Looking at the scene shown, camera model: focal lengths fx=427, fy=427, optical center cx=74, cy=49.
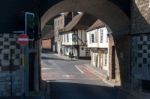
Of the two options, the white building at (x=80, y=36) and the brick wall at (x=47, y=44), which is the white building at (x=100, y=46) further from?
the brick wall at (x=47, y=44)

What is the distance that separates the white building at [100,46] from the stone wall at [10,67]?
883 inches

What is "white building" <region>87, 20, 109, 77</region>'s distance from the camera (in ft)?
138

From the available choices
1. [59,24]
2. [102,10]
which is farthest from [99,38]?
[59,24]

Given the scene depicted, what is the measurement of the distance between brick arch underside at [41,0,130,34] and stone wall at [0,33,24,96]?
11.6 feet

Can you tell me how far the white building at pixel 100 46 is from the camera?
42.0m

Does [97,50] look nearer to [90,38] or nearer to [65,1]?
[90,38]

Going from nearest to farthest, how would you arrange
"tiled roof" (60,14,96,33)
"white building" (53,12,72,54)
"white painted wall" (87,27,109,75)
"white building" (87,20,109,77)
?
"white building" (87,20,109,77), "white painted wall" (87,27,109,75), "tiled roof" (60,14,96,33), "white building" (53,12,72,54)

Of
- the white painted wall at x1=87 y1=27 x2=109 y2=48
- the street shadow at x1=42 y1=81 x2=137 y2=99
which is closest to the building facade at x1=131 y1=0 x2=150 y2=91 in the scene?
the street shadow at x1=42 y1=81 x2=137 y2=99

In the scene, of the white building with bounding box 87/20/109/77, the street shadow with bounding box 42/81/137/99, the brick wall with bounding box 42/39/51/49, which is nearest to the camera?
the street shadow with bounding box 42/81/137/99

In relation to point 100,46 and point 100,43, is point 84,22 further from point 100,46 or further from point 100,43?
point 100,46

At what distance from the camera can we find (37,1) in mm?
19469

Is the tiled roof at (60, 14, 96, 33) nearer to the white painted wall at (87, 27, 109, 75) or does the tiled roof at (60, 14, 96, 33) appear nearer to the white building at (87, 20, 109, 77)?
the white building at (87, 20, 109, 77)

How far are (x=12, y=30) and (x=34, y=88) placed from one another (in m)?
3.50

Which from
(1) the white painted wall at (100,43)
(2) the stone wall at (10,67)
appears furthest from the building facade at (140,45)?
(1) the white painted wall at (100,43)
